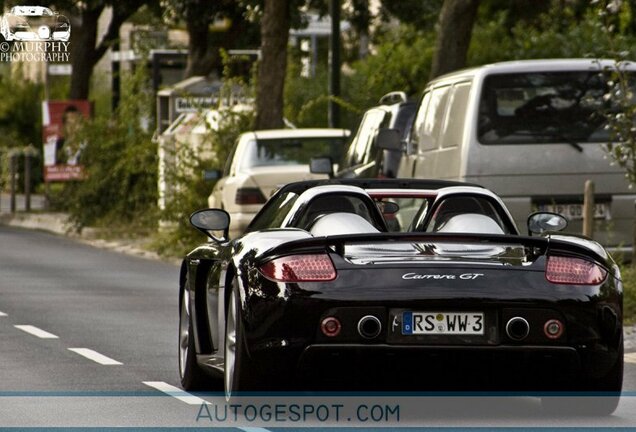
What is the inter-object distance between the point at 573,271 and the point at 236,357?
152 cm

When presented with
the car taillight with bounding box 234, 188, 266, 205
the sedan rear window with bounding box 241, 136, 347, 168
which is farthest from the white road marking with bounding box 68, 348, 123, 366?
the sedan rear window with bounding box 241, 136, 347, 168

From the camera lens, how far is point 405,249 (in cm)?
926

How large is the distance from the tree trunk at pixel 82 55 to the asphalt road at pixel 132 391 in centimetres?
2622

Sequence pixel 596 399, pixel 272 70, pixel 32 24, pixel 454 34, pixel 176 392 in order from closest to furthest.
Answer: pixel 596 399
pixel 176 392
pixel 454 34
pixel 272 70
pixel 32 24

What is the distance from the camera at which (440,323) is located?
9.02 metres

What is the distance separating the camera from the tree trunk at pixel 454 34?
83.5 feet

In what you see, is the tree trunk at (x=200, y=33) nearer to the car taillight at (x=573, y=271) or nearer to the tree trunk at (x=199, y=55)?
the tree trunk at (x=199, y=55)

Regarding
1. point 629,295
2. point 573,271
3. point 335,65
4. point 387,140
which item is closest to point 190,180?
point 335,65

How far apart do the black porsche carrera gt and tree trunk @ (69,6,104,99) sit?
3660 centimetres

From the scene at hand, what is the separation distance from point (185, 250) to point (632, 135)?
1101 centimetres

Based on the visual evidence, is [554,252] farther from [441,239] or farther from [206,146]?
[206,146]

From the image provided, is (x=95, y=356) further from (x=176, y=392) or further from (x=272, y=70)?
(x=272, y=70)

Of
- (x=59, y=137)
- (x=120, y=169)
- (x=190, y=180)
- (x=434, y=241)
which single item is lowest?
(x=59, y=137)

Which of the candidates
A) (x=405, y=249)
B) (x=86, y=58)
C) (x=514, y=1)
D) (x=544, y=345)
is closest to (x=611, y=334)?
(x=544, y=345)
